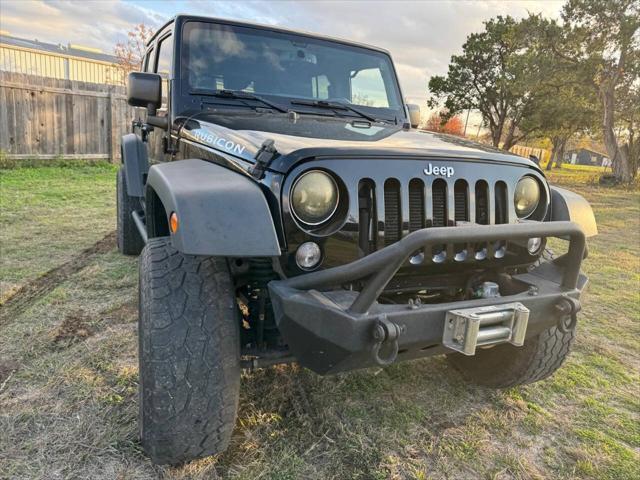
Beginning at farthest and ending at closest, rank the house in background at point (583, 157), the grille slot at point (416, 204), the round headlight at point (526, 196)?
the house in background at point (583, 157), the round headlight at point (526, 196), the grille slot at point (416, 204)

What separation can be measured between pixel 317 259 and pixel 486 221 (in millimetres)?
807

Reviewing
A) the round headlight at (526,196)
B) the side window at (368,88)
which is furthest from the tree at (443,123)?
the round headlight at (526,196)

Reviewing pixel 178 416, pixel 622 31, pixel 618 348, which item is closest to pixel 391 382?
pixel 178 416

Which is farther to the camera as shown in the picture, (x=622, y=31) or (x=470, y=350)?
(x=622, y=31)

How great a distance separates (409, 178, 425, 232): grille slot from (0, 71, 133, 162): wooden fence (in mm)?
10972

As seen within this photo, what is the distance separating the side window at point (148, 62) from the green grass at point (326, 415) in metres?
1.92

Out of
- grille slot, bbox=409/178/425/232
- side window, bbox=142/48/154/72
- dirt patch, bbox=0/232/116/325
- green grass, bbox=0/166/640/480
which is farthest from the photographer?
side window, bbox=142/48/154/72

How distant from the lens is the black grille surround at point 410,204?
1929mm

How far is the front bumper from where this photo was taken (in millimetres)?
1705

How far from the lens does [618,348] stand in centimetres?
368

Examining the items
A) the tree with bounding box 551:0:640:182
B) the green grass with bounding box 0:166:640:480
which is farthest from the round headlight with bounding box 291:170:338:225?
the tree with bounding box 551:0:640:182

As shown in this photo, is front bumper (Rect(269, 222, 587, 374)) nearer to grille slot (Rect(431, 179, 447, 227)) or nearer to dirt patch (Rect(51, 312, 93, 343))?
grille slot (Rect(431, 179, 447, 227))

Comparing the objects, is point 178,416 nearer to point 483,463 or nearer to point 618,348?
point 483,463

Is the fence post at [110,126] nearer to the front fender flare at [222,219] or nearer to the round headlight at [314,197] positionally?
the front fender flare at [222,219]
